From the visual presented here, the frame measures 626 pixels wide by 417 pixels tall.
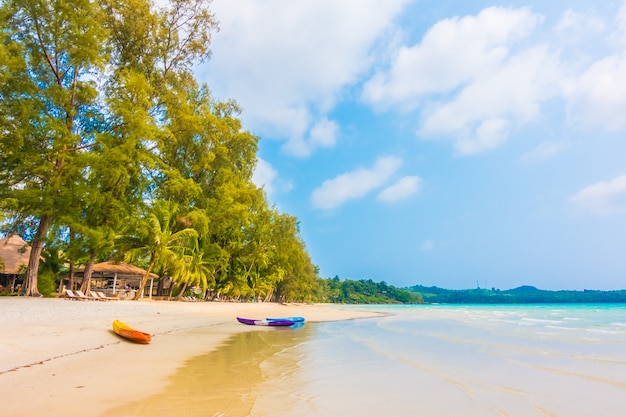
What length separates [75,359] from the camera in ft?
24.8

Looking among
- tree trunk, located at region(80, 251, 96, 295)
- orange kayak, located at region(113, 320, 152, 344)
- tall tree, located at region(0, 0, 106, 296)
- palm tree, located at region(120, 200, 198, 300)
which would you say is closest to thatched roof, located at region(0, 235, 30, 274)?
palm tree, located at region(120, 200, 198, 300)

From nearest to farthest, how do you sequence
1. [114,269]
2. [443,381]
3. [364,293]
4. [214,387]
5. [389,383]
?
[214,387] < [389,383] < [443,381] < [114,269] < [364,293]

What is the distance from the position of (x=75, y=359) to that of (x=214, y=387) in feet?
12.0

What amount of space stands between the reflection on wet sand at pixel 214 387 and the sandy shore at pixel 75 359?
30cm

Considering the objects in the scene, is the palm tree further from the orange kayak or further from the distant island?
the distant island

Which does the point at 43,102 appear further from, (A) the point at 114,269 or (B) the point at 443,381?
(B) the point at 443,381

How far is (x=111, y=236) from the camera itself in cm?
1912

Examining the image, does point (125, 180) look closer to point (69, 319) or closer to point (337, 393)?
point (69, 319)

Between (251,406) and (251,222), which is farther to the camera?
(251,222)

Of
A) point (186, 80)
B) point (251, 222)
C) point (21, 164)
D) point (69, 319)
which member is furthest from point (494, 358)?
point (251, 222)

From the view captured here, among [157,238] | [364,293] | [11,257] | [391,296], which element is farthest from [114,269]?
[391,296]

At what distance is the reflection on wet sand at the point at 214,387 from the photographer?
4633 millimetres

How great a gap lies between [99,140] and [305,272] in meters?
50.9

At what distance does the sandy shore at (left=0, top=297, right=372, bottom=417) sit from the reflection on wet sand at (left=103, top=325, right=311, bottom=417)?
30 cm
